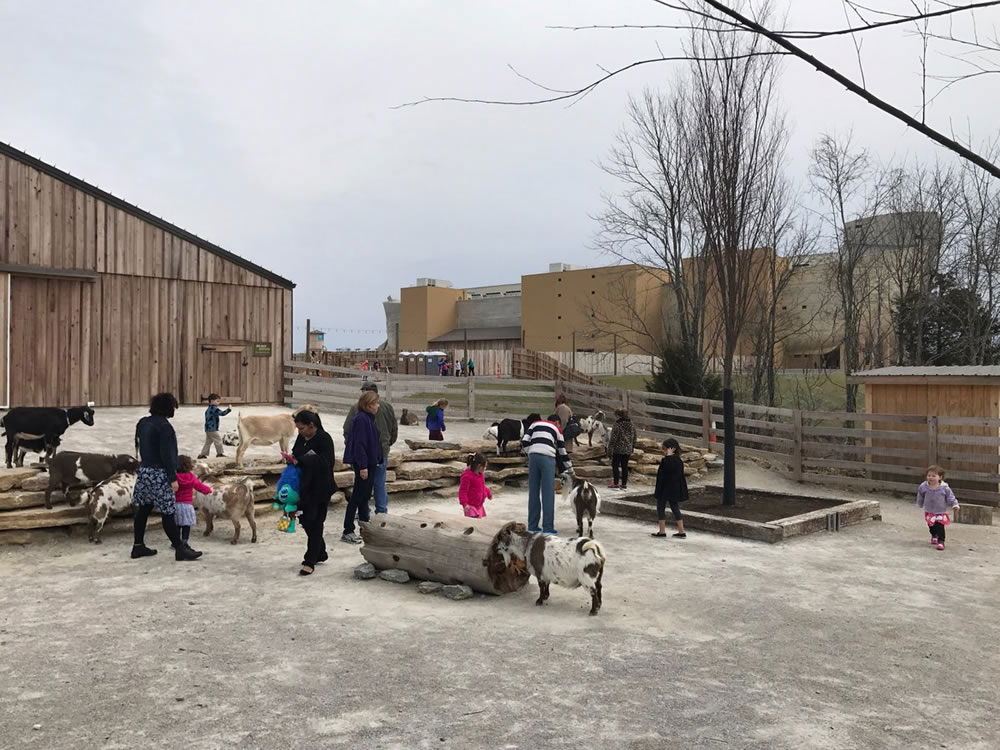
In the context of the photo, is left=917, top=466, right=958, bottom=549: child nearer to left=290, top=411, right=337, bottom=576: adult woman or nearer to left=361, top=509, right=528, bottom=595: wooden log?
left=361, top=509, right=528, bottom=595: wooden log

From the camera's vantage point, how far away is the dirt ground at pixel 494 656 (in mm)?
4066

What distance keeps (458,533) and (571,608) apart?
1.22m

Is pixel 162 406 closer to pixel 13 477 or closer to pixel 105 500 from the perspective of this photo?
pixel 105 500

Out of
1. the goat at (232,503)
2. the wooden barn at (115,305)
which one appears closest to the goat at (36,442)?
the goat at (232,503)

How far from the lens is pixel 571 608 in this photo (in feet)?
21.0

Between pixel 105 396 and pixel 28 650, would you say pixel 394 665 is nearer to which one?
pixel 28 650

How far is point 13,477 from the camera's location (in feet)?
28.3

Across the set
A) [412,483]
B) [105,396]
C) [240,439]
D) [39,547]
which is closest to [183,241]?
[105,396]

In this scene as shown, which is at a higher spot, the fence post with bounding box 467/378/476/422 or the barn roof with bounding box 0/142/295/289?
the barn roof with bounding box 0/142/295/289

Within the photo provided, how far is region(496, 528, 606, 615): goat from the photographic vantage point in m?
6.17

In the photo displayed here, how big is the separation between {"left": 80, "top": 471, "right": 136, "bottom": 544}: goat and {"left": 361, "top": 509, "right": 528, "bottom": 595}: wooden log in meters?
2.89

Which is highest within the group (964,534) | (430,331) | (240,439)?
(430,331)

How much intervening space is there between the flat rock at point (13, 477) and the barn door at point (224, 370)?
10334 millimetres

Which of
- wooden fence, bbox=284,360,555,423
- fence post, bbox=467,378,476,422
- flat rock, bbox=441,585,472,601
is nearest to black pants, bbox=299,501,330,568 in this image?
flat rock, bbox=441,585,472,601
